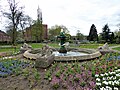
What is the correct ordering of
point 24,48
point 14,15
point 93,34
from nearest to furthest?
point 24,48 < point 14,15 < point 93,34

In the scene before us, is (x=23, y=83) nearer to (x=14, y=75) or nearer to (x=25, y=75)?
(x=25, y=75)

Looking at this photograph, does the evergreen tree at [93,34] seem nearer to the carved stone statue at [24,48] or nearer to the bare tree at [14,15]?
the bare tree at [14,15]

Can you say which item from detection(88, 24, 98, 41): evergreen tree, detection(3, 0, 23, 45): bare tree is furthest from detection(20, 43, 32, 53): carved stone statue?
detection(88, 24, 98, 41): evergreen tree

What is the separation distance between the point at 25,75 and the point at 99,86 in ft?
10.2

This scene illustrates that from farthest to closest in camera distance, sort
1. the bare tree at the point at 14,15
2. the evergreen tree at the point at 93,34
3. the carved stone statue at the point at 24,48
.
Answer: the evergreen tree at the point at 93,34 < the bare tree at the point at 14,15 < the carved stone statue at the point at 24,48

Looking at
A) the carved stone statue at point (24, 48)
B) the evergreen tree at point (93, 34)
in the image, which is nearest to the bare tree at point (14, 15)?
the carved stone statue at point (24, 48)

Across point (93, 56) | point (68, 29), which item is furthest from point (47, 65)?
point (68, 29)

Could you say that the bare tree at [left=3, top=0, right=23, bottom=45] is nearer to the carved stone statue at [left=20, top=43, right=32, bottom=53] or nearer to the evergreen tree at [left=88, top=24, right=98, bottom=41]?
the carved stone statue at [left=20, top=43, right=32, bottom=53]

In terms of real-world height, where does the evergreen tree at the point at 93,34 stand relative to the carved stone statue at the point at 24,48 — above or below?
above

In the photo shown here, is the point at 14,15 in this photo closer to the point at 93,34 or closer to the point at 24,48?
the point at 24,48

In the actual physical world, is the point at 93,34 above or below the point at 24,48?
above

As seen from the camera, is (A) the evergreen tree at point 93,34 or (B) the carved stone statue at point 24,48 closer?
(B) the carved stone statue at point 24,48

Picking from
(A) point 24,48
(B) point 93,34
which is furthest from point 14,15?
(B) point 93,34

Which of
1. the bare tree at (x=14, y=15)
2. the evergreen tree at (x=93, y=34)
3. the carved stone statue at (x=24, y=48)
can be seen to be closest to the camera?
the carved stone statue at (x=24, y=48)
